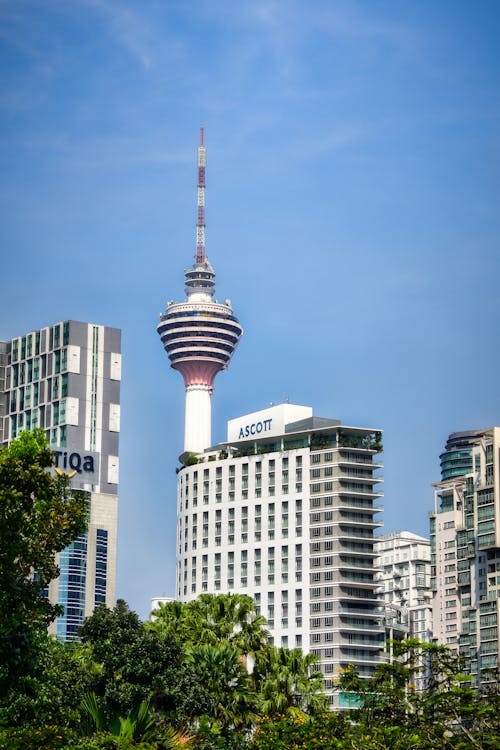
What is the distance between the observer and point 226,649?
115m

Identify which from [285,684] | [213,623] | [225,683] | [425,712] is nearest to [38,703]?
[425,712]

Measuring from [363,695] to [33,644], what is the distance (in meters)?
15.5

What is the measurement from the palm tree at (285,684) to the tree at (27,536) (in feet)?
143

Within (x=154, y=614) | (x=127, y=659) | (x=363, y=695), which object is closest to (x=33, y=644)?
(x=363, y=695)

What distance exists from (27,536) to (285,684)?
171 ft

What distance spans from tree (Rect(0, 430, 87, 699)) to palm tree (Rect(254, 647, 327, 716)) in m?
43.5

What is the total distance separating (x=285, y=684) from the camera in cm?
12088

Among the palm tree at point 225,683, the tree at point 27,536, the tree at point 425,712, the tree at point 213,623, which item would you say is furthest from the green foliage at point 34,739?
the tree at point 213,623

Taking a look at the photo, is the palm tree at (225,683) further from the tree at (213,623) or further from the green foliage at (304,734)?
the green foliage at (304,734)

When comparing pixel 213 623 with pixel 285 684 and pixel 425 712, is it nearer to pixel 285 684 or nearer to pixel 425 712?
pixel 285 684

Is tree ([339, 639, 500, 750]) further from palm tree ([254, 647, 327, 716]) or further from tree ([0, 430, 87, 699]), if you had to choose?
palm tree ([254, 647, 327, 716])

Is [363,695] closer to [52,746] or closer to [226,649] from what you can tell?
[52,746]

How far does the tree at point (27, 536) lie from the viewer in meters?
68.5

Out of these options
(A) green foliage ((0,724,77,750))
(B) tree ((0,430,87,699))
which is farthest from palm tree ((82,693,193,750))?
(A) green foliage ((0,724,77,750))
